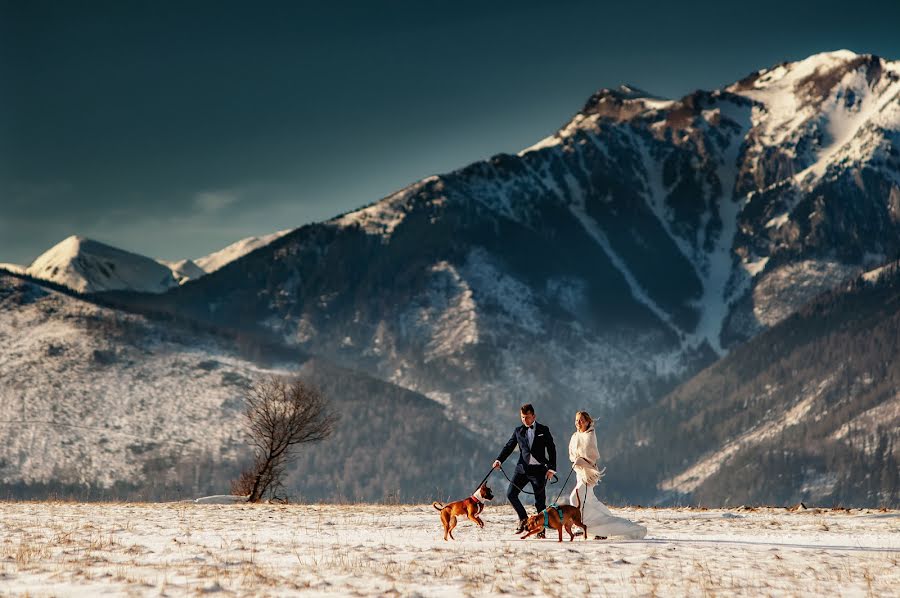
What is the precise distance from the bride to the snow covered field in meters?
0.54

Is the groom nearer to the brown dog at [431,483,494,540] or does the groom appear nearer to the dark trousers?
the dark trousers

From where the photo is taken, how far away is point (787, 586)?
23562 millimetres

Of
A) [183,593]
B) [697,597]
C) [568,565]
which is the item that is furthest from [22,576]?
[697,597]

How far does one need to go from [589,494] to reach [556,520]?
1696 millimetres

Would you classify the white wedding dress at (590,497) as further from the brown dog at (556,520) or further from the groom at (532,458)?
the groom at (532,458)

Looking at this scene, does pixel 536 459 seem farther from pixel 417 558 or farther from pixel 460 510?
pixel 417 558

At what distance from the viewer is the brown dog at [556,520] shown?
1170 inches

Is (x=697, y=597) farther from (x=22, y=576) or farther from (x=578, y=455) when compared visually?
(x=22, y=576)

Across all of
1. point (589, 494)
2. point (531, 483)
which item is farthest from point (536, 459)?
point (589, 494)

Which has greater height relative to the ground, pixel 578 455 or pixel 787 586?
pixel 578 455

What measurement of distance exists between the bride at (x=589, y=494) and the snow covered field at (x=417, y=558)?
1.76 ft

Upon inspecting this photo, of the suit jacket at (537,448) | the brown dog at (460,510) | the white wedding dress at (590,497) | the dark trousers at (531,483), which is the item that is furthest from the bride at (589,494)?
the brown dog at (460,510)

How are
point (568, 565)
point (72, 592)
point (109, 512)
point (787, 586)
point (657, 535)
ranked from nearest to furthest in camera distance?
point (72, 592), point (787, 586), point (568, 565), point (657, 535), point (109, 512)

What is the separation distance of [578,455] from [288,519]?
10996mm
